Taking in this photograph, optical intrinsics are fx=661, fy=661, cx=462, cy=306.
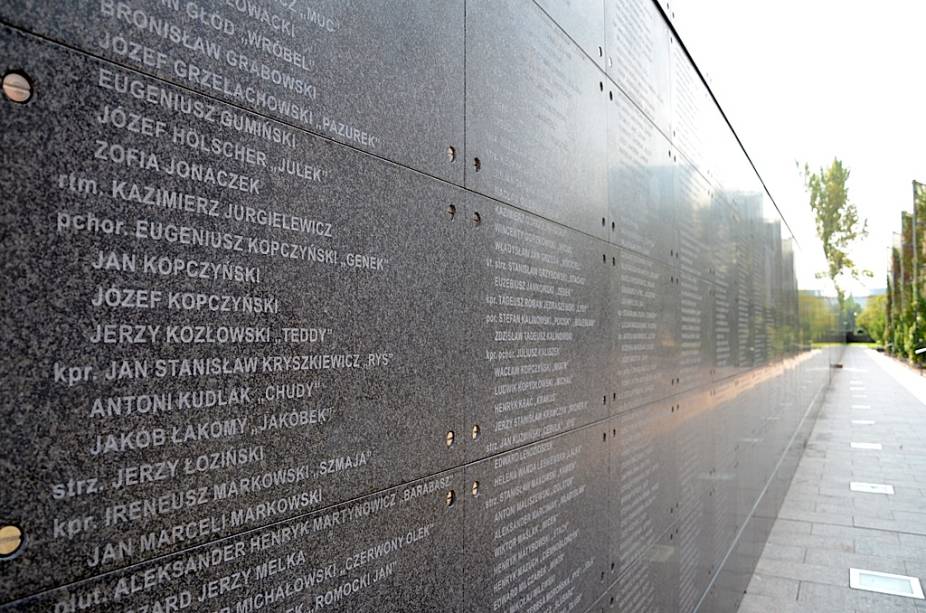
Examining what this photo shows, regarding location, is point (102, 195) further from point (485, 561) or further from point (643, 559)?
point (643, 559)

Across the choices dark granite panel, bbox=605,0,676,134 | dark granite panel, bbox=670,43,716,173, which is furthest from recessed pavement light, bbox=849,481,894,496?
dark granite panel, bbox=605,0,676,134

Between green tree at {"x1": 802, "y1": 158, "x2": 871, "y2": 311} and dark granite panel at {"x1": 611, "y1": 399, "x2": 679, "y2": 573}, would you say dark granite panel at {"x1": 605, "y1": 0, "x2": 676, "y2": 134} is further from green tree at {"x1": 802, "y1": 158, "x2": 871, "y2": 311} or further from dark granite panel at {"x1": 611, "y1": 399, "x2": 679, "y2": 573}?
green tree at {"x1": 802, "y1": 158, "x2": 871, "y2": 311}

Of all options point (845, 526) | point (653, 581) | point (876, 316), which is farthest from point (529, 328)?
point (876, 316)

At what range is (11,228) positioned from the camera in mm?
714

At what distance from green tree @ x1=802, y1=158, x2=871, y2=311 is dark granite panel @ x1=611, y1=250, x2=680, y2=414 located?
46.9 m

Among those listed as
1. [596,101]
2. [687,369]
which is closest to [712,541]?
[687,369]

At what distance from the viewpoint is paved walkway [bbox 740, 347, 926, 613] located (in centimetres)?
555

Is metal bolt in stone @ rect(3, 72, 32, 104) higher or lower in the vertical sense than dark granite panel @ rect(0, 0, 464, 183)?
lower

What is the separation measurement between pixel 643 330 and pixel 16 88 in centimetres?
262

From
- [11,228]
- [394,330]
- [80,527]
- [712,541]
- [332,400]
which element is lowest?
[712,541]

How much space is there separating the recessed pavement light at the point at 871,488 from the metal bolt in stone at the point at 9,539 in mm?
10336

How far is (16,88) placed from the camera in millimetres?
719

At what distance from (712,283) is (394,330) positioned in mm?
3729

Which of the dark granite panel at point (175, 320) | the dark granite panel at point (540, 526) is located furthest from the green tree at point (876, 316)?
the dark granite panel at point (175, 320)
